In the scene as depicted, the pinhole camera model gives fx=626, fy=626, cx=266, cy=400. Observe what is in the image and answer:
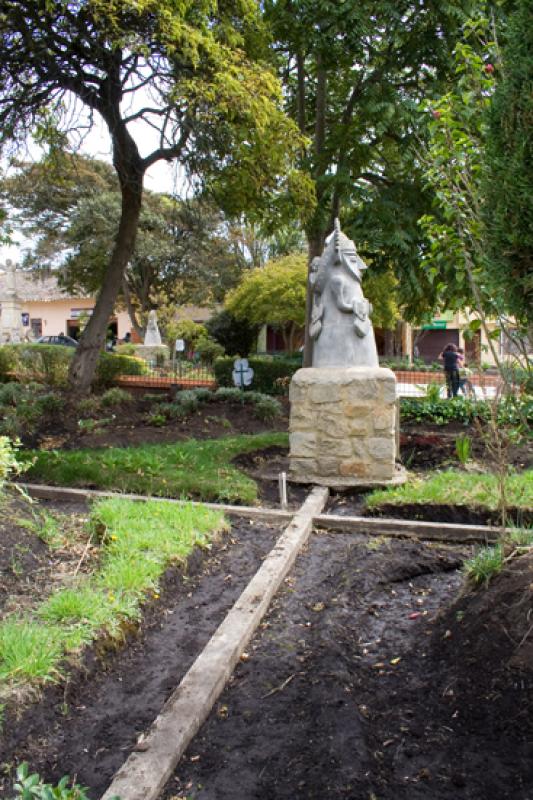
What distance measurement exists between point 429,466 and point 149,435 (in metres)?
3.84

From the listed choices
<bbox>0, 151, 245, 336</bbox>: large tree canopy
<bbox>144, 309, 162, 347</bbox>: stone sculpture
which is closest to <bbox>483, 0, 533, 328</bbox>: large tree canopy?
<bbox>0, 151, 245, 336</bbox>: large tree canopy

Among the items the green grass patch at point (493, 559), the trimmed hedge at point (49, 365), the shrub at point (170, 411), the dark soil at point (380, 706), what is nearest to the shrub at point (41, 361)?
the trimmed hedge at point (49, 365)

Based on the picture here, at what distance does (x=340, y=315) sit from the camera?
6.36 m

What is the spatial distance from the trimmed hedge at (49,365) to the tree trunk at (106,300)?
2.73 m

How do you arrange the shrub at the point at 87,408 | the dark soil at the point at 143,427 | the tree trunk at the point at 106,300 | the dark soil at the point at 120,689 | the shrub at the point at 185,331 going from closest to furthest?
the dark soil at the point at 120,689, the dark soil at the point at 143,427, the shrub at the point at 87,408, the tree trunk at the point at 106,300, the shrub at the point at 185,331

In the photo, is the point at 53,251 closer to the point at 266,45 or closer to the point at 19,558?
the point at 266,45

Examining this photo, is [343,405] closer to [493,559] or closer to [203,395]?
[493,559]

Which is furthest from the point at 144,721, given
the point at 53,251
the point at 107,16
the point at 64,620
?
the point at 53,251

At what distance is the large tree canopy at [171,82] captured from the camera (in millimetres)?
7355

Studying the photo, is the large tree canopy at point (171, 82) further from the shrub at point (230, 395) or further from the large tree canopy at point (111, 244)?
the large tree canopy at point (111, 244)

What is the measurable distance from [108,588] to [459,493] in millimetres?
3106

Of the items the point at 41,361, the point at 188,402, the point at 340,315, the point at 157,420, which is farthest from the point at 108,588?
the point at 41,361

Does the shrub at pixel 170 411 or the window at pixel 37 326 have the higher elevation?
the window at pixel 37 326

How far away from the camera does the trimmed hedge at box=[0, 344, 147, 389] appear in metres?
14.4
